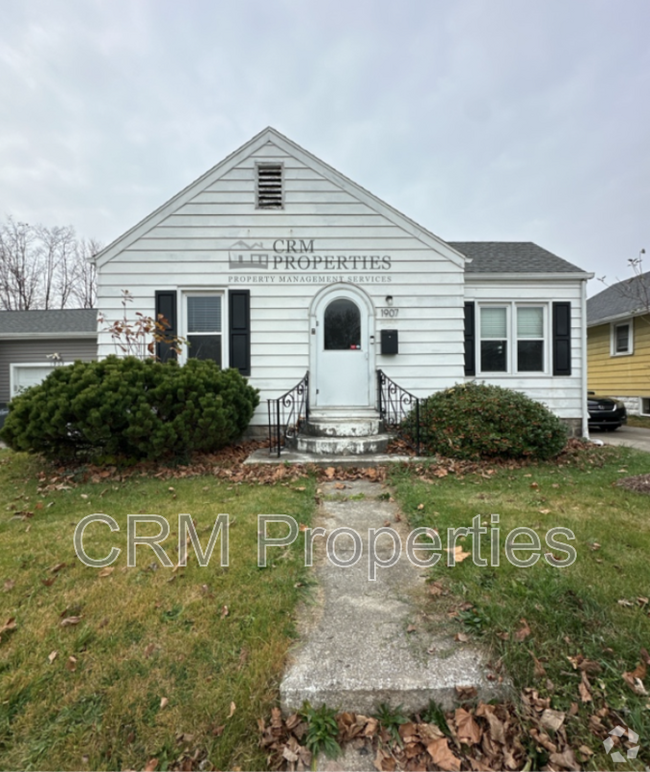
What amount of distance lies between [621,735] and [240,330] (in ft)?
23.2

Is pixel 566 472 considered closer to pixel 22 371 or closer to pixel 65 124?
pixel 22 371

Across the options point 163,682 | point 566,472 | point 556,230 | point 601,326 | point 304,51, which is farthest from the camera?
point 556,230

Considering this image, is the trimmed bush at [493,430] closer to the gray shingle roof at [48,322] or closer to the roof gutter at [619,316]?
the roof gutter at [619,316]

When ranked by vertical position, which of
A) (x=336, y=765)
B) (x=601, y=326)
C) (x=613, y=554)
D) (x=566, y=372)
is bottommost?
(x=336, y=765)

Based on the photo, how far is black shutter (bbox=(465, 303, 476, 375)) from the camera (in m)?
7.92

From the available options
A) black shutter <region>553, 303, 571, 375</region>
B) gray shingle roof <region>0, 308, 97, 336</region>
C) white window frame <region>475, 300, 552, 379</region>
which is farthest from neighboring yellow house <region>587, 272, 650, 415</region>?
gray shingle roof <region>0, 308, 97, 336</region>

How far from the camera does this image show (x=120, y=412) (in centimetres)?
500

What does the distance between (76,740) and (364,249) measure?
7567 mm

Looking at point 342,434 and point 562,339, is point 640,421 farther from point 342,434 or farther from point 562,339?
point 342,434

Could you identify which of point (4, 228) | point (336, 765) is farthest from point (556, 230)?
point (4, 228)

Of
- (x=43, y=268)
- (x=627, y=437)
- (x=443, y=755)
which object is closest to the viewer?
(x=443, y=755)

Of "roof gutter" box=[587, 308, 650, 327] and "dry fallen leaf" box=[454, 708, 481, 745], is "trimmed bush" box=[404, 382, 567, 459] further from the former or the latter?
"roof gutter" box=[587, 308, 650, 327]

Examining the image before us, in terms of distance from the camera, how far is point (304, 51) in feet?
32.9

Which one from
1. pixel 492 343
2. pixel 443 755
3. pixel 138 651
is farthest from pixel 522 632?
pixel 492 343
